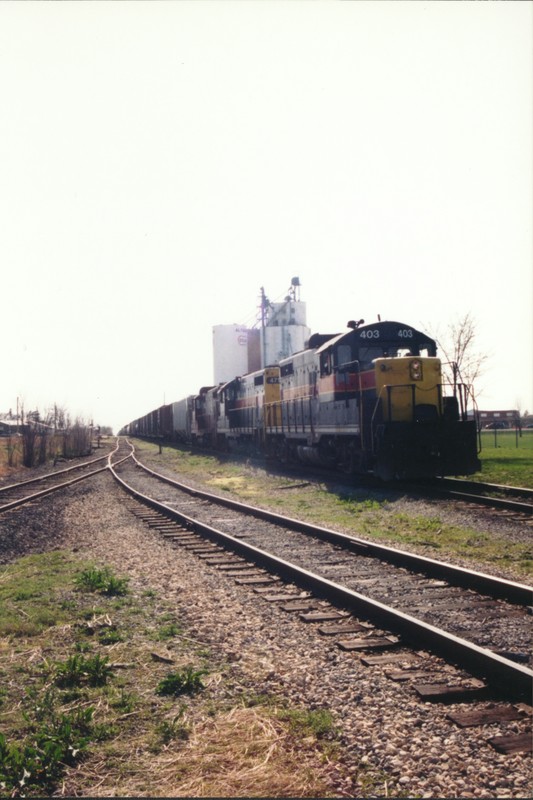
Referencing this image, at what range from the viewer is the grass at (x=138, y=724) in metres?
3.07

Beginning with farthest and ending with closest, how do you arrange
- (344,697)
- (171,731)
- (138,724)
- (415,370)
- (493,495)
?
(415,370) → (493,495) → (344,697) → (138,724) → (171,731)

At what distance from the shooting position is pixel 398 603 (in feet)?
19.7

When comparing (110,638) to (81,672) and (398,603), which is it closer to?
(81,672)

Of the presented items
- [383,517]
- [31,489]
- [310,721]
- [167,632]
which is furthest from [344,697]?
[31,489]

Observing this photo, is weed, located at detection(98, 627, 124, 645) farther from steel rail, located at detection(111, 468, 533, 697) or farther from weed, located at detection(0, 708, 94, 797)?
steel rail, located at detection(111, 468, 533, 697)

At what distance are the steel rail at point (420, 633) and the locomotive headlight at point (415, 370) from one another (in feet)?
26.3

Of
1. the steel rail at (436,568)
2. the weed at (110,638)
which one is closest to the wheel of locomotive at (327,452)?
the steel rail at (436,568)

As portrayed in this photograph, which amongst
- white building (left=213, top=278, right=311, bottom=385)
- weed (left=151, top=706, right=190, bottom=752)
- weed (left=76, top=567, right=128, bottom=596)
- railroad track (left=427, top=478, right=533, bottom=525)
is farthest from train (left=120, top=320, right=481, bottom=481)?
white building (left=213, top=278, right=311, bottom=385)

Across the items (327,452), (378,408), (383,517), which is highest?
(378,408)

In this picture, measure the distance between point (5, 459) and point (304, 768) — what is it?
118 feet

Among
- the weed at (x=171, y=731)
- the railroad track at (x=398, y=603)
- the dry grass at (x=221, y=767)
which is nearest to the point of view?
the dry grass at (x=221, y=767)

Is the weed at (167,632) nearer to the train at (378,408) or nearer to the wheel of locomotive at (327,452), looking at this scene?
the train at (378,408)

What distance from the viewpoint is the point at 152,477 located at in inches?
906

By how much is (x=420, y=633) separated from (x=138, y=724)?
215 centimetres
